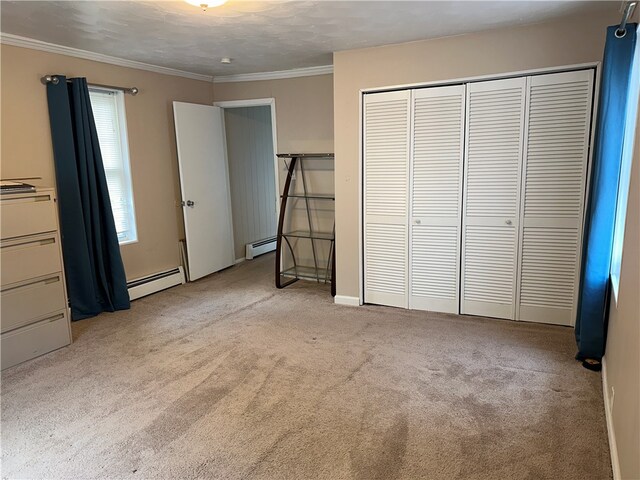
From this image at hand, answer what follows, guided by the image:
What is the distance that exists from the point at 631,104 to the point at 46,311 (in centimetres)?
402

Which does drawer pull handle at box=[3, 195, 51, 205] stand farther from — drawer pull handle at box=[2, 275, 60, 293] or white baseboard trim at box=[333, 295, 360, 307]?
white baseboard trim at box=[333, 295, 360, 307]

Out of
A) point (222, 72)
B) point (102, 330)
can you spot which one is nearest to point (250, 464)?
point (102, 330)

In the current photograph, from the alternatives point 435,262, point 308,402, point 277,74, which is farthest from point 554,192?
point 277,74

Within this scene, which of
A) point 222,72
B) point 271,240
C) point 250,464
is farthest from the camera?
point 271,240

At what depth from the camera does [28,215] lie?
2988 mm

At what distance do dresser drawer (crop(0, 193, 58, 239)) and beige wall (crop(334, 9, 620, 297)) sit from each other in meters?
2.28

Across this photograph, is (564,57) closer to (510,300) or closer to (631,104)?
(631,104)

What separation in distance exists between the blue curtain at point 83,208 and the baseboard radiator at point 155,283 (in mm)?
292

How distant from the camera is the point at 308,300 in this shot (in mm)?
4273

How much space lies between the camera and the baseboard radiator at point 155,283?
4344mm

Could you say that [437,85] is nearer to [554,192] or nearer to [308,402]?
[554,192]

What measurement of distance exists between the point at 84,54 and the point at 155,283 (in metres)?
2.21

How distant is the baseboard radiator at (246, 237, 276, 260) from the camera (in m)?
6.00

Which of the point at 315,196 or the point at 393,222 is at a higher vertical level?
the point at 315,196
